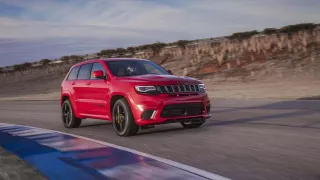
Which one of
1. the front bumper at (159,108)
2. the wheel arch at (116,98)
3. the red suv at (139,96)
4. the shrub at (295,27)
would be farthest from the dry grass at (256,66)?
the wheel arch at (116,98)

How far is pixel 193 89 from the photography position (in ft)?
34.7

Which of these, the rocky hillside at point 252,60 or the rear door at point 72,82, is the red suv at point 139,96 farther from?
the rocky hillside at point 252,60

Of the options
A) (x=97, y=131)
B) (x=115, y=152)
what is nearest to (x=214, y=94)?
(x=97, y=131)

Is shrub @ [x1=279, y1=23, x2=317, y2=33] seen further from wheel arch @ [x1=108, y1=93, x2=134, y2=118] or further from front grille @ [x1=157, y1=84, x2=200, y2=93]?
wheel arch @ [x1=108, y1=93, x2=134, y2=118]

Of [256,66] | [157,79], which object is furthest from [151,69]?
[256,66]

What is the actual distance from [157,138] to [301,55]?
23.4m

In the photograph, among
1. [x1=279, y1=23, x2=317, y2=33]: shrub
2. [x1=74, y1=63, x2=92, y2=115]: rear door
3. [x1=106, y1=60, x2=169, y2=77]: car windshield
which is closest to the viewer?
[x1=106, y1=60, x2=169, y2=77]: car windshield

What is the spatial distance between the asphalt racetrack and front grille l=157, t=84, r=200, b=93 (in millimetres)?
880

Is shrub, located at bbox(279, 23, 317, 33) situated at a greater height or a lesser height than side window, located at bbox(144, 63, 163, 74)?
greater

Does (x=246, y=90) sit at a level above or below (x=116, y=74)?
below

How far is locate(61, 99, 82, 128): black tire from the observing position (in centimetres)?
1306

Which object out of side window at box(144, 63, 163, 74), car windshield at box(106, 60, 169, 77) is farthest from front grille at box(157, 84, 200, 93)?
side window at box(144, 63, 163, 74)

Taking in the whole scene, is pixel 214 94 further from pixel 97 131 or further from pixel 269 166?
pixel 269 166

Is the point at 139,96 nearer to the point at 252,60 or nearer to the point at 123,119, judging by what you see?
the point at 123,119
